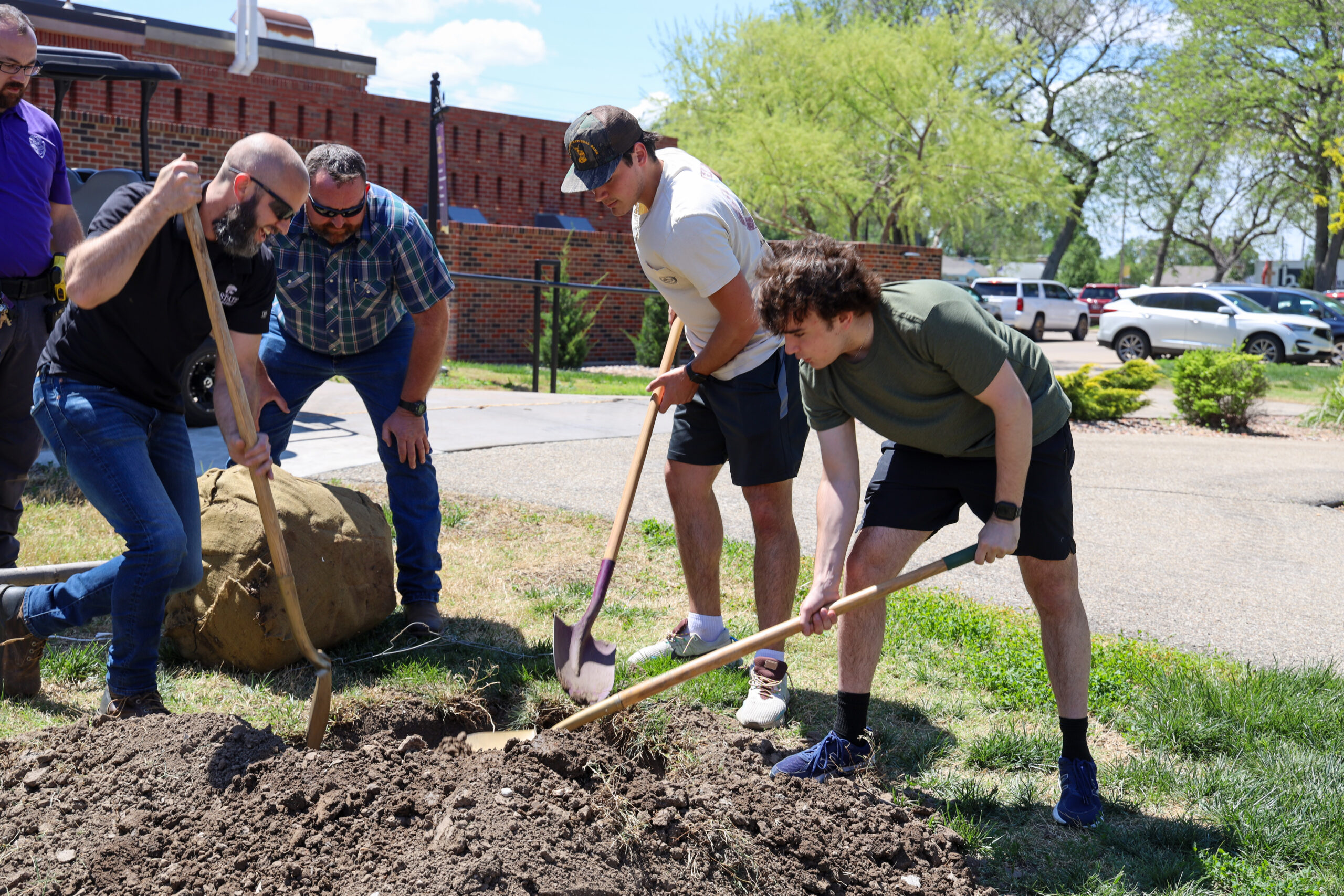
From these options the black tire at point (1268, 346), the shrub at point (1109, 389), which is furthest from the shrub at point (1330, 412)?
the black tire at point (1268, 346)

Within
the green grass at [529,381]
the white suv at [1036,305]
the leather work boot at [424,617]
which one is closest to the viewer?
the leather work boot at [424,617]

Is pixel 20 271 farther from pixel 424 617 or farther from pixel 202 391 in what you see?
pixel 202 391

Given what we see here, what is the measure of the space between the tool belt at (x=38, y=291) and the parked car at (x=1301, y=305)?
77.5 ft

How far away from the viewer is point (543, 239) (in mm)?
18156

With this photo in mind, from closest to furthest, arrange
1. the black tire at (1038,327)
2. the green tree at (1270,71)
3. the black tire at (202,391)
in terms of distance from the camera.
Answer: the black tire at (202,391) → the green tree at (1270,71) → the black tire at (1038,327)

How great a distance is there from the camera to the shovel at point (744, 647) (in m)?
2.98

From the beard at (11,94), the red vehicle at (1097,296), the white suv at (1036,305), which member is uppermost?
the red vehicle at (1097,296)

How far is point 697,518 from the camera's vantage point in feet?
13.8

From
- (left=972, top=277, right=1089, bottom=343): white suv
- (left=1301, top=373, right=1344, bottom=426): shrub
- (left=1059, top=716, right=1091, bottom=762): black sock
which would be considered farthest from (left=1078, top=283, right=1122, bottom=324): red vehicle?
(left=1059, top=716, right=1091, bottom=762): black sock

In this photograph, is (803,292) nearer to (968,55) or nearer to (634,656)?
(634,656)

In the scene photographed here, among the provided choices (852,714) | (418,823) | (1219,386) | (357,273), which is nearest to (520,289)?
(1219,386)

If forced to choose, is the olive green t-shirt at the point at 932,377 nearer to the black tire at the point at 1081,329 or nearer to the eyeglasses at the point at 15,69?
the eyeglasses at the point at 15,69

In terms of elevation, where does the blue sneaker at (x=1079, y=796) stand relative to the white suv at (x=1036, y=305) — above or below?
below

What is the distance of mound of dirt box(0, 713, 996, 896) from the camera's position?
2471 mm
